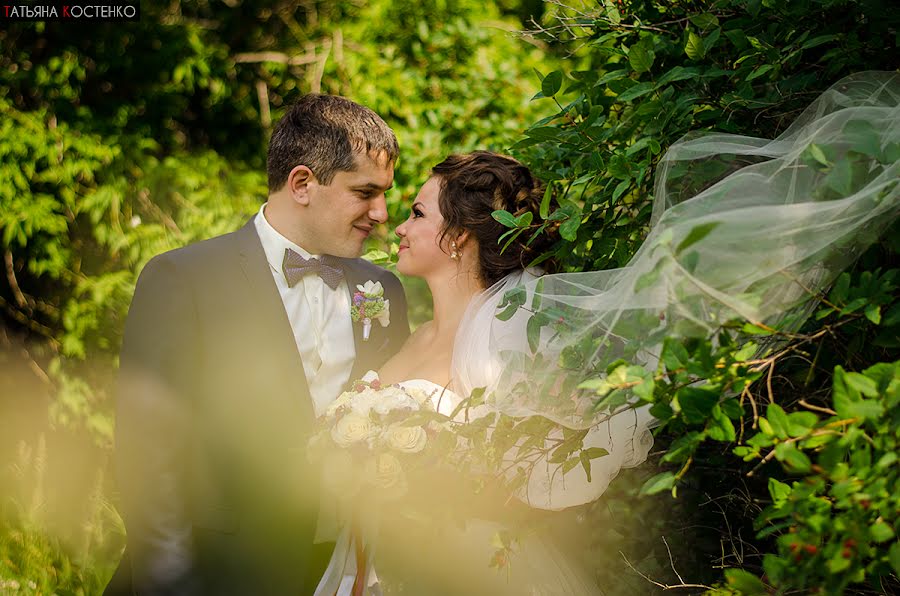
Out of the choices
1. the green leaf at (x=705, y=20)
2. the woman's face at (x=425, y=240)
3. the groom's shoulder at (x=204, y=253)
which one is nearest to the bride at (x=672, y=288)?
the woman's face at (x=425, y=240)

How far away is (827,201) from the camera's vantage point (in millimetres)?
1470

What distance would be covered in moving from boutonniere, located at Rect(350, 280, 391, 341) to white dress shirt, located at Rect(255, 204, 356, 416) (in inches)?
2.3

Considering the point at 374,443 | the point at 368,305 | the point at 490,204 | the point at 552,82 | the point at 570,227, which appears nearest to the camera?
the point at 570,227

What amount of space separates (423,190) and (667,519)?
4.58 feet

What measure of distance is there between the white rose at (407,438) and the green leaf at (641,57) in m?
1.11

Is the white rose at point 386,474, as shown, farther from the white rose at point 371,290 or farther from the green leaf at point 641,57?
the green leaf at point 641,57

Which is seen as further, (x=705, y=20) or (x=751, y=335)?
(x=705, y=20)

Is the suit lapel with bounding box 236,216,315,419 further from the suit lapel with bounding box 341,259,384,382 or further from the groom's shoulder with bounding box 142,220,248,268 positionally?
the suit lapel with bounding box 341,259,384,382

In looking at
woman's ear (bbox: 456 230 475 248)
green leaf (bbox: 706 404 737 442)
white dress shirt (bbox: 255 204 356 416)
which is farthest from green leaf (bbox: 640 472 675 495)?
white dress shirt (bbox: 255 204 356 416)

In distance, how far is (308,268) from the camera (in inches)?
114

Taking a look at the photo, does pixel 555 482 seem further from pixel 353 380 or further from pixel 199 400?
pixel 199 400

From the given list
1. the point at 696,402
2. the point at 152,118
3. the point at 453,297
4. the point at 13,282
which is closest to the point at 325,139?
the point at 453,297

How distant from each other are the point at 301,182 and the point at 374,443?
1.06 meters

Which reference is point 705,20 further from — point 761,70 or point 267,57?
point 267,57
